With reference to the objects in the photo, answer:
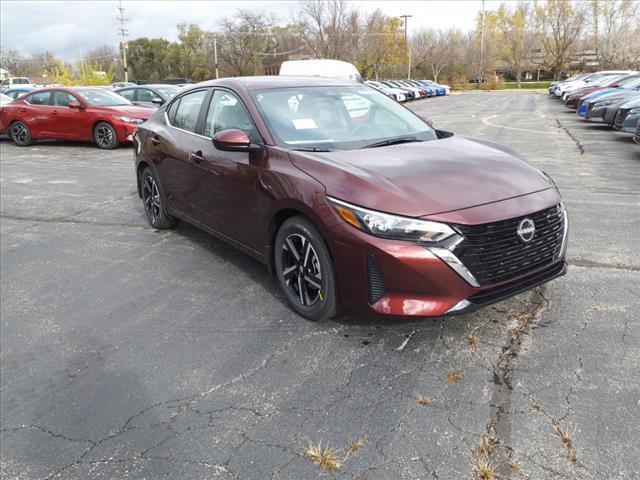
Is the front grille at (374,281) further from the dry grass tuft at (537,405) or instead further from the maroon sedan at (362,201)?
the dry grass tuft at (537,405)

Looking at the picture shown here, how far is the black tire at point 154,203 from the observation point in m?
5.78

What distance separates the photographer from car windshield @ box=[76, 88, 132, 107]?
13.4m

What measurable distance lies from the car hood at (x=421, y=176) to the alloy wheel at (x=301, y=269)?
0.46 metres

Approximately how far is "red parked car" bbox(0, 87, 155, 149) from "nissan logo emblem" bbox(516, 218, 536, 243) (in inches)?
447

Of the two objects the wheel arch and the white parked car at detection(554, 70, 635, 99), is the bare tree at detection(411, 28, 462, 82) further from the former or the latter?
the wheel arch

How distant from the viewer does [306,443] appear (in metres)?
2.49

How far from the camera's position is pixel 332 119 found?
4.21 metres

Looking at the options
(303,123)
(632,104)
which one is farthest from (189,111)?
(632,104)

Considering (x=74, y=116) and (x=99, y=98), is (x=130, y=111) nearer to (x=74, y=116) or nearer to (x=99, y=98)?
(x=99, y=98)

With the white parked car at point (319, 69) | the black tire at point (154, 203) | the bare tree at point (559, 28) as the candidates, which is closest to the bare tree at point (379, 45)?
the bare tree at point (559, 28)

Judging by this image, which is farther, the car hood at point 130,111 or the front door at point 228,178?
the car hood at point 130,111

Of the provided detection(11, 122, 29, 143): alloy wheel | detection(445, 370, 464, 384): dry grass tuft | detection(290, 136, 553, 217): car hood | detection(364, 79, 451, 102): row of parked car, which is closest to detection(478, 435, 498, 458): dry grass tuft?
detection(445, 370, 464, 384): dry grass tuft

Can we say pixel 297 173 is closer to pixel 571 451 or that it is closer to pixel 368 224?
pixel 368 224

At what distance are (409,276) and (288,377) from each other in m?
0.88
